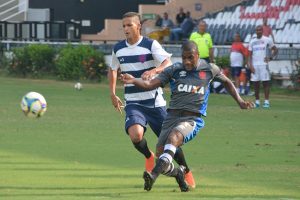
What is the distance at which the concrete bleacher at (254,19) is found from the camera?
4056cm

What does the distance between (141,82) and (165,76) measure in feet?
1.27

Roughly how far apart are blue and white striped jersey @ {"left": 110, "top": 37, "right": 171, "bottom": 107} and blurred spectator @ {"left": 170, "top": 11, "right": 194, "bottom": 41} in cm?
2963

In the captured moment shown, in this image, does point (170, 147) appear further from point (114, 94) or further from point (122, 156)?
point (122, 156)

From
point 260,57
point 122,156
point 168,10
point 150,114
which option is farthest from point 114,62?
point 168,10

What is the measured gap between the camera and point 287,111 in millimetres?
26766

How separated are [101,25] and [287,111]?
26.3 metres

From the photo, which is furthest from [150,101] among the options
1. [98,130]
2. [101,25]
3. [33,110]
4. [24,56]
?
[101,25]

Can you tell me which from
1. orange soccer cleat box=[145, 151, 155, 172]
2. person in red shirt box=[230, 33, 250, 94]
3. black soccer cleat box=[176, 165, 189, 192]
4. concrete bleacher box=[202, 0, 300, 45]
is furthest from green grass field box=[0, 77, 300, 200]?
concrete bleacher box=[202, 0, 300, 45]

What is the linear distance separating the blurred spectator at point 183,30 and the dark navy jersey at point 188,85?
30.4 m

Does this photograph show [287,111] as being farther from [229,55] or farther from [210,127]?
[229,55]

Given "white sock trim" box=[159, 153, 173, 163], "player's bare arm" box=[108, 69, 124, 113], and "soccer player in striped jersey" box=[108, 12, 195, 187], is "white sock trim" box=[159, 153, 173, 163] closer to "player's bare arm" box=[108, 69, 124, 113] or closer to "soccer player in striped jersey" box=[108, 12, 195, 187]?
"soccer player in striped jersey" box=[108, 12, 195, 187]

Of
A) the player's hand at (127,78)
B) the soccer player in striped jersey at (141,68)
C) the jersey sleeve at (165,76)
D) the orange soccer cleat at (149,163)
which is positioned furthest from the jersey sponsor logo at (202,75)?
the orange soccer cleat at (149,163)

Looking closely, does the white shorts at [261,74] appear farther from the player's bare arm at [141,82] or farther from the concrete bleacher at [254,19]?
the player's bare arm at [141,82]

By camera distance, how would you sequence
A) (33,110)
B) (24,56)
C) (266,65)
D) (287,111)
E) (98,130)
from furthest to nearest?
(24,56), (266,65), (287,111), (98,130), (33,110)
